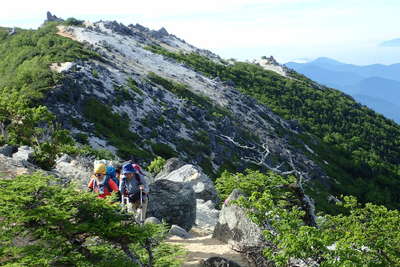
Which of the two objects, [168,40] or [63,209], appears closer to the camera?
[63,209]

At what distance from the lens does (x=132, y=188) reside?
41.0 feet

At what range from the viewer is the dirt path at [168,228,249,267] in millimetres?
12422

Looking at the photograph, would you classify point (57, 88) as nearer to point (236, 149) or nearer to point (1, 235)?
point (236, 149)

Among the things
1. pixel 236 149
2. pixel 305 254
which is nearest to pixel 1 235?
pixel 305 254

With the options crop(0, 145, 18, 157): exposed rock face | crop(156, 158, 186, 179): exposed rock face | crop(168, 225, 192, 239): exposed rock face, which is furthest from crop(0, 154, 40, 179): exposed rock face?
crop(156, 158, 186, 179): exposed rock face

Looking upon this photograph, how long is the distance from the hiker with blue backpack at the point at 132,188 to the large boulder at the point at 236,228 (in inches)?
115

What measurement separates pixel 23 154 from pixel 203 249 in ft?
52.9

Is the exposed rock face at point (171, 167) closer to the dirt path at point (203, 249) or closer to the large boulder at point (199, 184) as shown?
the large boulder at point (199, 184)

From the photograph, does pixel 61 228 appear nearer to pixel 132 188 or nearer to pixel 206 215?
pixel 132 188

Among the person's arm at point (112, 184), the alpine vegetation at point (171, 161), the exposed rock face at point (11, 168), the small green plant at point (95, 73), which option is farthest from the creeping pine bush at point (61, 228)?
the small green plant at point (95, 73)

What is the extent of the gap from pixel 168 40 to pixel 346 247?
15742cm

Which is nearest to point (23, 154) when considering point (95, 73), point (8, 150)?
point (8, 150)

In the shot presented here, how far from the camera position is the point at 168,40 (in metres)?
160

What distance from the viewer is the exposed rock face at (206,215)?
65.1ft
